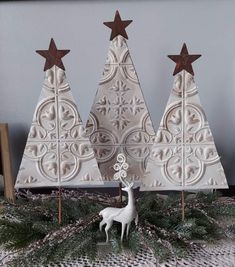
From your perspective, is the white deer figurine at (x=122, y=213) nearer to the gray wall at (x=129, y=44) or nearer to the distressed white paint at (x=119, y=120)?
the distressed white paint at (x=119, y=120)

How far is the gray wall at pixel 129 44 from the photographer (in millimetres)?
861

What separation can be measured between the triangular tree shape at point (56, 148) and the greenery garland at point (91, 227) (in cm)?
7

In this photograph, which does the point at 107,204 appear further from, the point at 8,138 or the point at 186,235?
the point at 8,138

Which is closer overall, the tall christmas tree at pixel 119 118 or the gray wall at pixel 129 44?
the tall christmas tree at pixel 119 118

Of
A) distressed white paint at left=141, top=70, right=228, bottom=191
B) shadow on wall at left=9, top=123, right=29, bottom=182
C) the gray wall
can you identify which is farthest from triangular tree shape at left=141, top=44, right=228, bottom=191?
shadow on wall at left=9, top=123, right=29, bottom=182

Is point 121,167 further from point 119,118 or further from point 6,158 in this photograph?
point 6,158

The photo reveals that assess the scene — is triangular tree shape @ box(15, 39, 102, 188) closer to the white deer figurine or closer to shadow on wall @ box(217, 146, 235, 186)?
the white deer figurine


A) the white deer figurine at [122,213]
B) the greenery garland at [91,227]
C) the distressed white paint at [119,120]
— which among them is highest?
the distressed white paint at [119,120]

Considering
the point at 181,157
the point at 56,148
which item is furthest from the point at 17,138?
the point at 181,157

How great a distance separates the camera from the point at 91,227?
26.0 inches

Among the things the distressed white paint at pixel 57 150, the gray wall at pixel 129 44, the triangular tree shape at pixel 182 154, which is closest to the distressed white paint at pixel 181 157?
the triangular tree shape at pixel 182 154

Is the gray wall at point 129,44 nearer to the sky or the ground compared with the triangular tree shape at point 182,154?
nearer to the sky

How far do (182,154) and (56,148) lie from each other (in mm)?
213

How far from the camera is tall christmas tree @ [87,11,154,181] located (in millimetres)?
680
